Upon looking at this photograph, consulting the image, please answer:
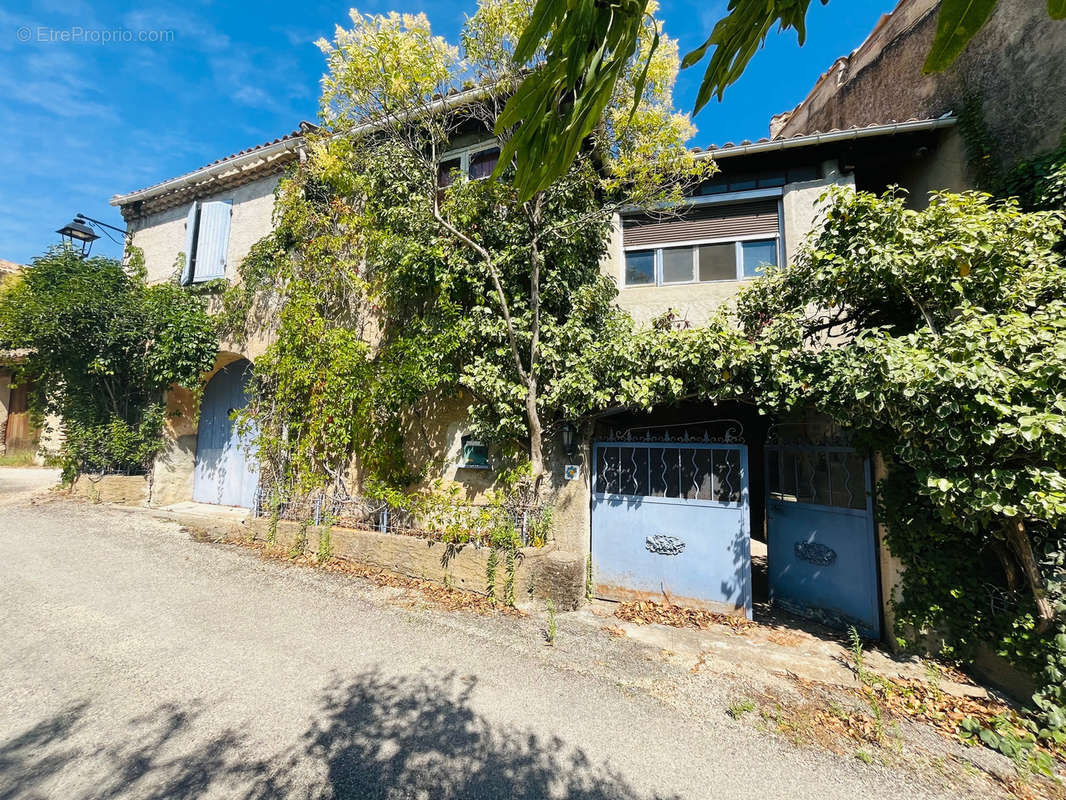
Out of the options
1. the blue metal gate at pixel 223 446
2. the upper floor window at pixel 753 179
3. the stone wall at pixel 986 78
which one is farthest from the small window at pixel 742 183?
the blue metal gate at pixel 223 446

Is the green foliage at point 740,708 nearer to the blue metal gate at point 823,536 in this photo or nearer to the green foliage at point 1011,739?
the green foliage at point 1011,739

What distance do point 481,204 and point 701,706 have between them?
256 inches

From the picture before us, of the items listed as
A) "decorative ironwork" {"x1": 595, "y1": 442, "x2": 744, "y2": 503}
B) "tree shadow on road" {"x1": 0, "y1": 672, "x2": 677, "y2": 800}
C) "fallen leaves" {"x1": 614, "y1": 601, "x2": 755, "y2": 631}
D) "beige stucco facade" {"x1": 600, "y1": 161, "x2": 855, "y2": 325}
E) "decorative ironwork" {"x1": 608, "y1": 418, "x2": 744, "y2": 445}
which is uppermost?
"beige stucco facade" {"x1": 600, "y1": 161, "x2": 855, "y2": 325}

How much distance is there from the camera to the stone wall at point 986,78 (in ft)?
18.2

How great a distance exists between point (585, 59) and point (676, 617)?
5762 mm

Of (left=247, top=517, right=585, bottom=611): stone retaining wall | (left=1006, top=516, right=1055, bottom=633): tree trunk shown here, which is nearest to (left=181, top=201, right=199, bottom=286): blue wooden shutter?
(left=247, top=517, right=585, bottom=611): stone retaining wall

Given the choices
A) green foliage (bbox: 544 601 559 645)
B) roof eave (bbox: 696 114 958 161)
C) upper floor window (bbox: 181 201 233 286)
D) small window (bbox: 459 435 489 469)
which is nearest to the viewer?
green foliage (bbox: 544 601 559 645)

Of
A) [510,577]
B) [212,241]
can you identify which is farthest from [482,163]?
[510,577]

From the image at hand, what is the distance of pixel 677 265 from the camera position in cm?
743

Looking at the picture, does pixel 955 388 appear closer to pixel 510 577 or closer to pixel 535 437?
pixel 535 437

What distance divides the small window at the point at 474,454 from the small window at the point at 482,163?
4.81 m

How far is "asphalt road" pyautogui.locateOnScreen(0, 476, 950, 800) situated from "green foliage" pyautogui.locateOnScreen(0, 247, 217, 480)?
488 cm

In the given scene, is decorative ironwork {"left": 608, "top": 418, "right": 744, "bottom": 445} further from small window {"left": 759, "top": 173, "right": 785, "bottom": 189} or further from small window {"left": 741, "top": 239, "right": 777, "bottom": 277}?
small window {"left": 759, "top": 173, "right": 785, "bottom": 189}

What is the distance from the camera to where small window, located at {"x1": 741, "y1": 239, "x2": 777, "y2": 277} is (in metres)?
7.04
